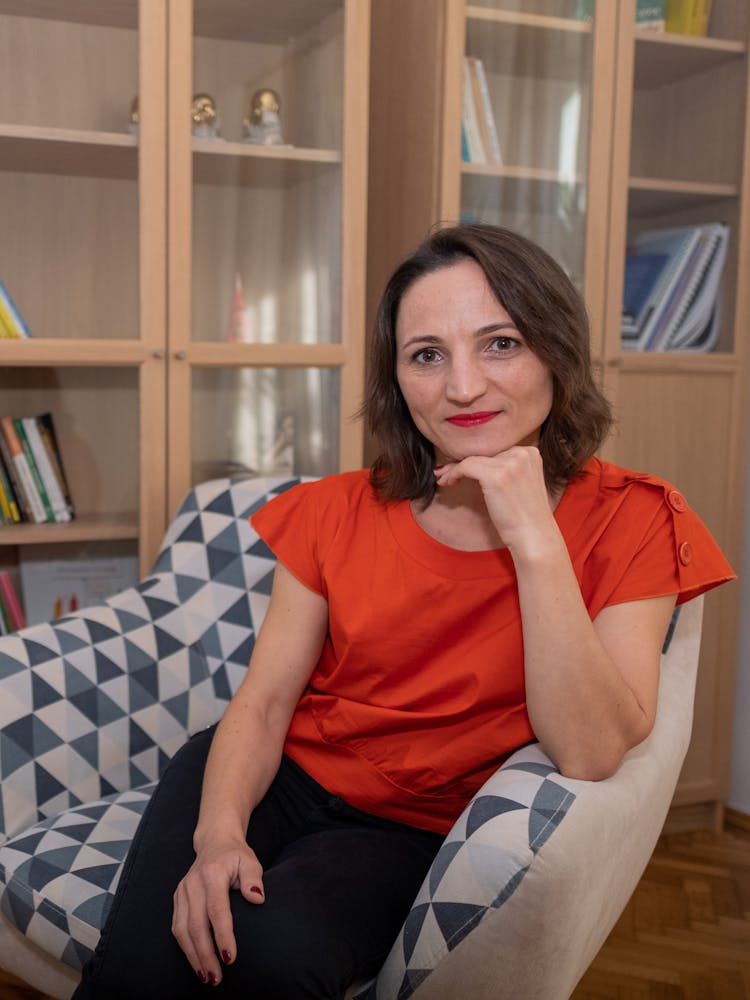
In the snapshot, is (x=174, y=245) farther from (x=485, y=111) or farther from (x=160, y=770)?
(x=160, y=770)

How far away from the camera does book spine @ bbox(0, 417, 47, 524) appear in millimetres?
2268

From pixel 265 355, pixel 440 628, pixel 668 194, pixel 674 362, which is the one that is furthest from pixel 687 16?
pixel 440 628

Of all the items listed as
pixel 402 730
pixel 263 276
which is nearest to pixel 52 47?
pixel 263 276

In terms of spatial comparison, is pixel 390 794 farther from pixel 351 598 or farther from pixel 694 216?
pixel 694 216

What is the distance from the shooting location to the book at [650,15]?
2.53 meters

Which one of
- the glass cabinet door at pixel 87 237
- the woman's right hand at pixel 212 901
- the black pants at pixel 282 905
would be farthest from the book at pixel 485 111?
the woman's right hand at pixel 212 901

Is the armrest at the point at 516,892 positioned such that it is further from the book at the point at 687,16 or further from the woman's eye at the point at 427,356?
the book at the point at 687,16

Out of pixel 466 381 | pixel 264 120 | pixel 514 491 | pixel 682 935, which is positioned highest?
pixel 264 120

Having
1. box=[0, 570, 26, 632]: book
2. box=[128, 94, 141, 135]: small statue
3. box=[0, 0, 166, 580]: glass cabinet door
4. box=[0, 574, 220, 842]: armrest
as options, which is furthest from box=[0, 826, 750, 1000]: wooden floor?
box=[128, 94, 141, 135]: small statue

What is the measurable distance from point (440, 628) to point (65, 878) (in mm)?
571

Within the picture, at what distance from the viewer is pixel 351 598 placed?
4.81 ft

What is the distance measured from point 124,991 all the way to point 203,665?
78cm

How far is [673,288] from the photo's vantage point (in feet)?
8.61

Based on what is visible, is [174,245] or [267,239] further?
[267,239]
